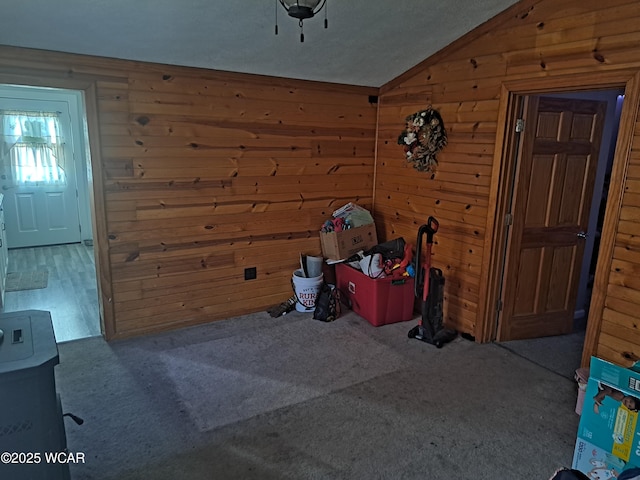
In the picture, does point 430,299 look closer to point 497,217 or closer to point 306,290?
point 497,217

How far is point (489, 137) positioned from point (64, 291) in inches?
174

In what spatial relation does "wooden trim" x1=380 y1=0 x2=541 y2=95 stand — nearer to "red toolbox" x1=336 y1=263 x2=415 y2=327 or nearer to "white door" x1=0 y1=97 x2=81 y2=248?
"red toolbox" x1=336 y1=263 x2=415 y2=327

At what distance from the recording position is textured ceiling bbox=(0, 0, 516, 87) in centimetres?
257

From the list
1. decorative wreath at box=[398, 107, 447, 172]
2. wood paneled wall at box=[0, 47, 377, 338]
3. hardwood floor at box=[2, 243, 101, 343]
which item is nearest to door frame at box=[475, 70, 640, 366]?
decorative wreath at box=[398, 107, 447, 172]

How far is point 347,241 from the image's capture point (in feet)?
13.9

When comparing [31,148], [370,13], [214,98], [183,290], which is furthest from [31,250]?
[370,13]

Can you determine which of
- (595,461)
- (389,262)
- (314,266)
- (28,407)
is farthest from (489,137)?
(28,407)

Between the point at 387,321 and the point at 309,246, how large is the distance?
1.05 m

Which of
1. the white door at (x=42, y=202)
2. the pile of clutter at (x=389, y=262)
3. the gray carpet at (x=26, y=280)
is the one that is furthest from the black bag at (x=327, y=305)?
the white door at (x=42, y=202)

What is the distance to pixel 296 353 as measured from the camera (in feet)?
11.0

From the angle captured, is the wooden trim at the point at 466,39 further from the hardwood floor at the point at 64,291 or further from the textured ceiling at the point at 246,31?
the hardwood floor at the point at 64,291

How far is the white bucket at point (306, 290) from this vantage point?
4027 millimetres

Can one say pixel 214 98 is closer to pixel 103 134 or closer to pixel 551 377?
pixel 103 134

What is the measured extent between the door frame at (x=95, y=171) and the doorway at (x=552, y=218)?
9.94ft
